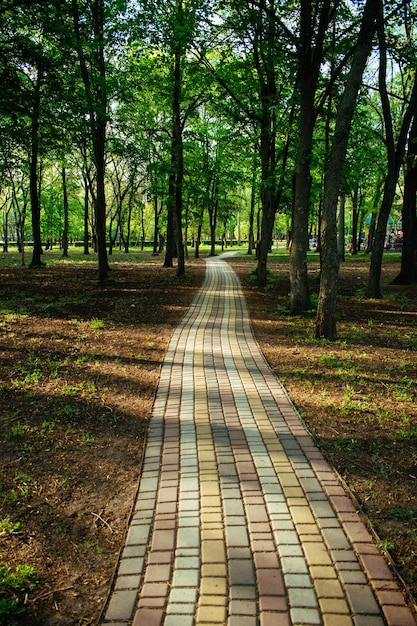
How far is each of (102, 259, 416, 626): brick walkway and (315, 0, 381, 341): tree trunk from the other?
333 centimetres

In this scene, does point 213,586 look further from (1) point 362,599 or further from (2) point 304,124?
(2) point 304,124

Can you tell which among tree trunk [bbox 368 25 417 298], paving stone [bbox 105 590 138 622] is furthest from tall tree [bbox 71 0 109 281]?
paving stone [bbox 105 590 138 622]

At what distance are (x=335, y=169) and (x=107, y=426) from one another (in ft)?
19.1

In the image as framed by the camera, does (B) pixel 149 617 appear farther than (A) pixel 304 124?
No

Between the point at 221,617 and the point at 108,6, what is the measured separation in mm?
15454

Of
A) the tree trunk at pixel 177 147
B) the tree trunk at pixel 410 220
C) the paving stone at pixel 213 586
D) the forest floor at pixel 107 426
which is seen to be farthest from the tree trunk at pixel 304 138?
the paving stone at pixel 213 586

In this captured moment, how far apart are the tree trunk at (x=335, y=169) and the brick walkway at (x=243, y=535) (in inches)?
131

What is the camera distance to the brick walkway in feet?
7.37

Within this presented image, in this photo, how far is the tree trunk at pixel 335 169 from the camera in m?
6.82

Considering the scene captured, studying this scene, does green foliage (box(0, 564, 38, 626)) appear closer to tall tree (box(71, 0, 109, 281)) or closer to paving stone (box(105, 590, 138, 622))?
paving stone (box(105, 590, 138, 622))

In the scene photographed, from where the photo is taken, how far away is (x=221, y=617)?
2180mm

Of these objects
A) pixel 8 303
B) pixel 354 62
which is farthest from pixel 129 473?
pixel 8 303

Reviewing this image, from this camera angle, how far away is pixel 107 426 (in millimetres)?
4492

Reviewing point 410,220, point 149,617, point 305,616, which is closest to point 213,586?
point 149,617
